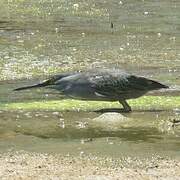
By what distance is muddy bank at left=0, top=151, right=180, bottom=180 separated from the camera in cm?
620

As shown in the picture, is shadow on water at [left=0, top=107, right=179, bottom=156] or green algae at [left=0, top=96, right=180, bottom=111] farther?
green algae at [left=0, top=96, right=180, bottom=111]

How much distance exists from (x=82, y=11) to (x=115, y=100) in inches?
544

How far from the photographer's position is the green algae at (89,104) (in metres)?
9.54

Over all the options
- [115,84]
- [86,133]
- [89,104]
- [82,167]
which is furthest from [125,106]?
[82,167]

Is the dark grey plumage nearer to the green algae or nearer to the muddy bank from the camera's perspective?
the green algae

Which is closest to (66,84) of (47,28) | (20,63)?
(20,63)

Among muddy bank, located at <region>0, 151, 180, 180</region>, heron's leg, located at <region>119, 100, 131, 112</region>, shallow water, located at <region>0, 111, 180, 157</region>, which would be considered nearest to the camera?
muddy bank, located at <region>0, 151, 180, 180</region>

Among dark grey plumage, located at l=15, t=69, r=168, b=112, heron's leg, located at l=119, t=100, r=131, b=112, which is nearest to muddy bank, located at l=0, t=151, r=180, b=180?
dark grey plumage, located at l=15, t=69, r=168, b=112

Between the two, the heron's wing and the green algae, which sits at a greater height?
the heron's wing

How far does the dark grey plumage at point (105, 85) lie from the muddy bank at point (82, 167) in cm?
218

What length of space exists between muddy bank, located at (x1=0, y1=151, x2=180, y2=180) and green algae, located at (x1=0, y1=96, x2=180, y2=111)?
101 inches

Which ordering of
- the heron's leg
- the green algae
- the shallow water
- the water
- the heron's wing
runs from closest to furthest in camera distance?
the shallow water → the water → the heron's wing → the heron's leg → the green algae

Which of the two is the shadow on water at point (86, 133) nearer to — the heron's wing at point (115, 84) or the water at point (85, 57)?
the water at point (85, 57)

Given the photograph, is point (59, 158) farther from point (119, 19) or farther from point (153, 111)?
point (119, 19)
